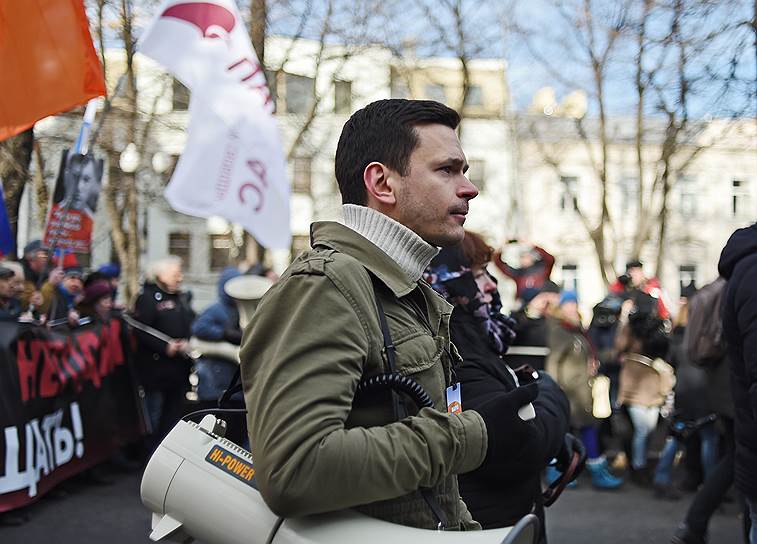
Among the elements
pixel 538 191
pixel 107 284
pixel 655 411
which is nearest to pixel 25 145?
pixel 107 284

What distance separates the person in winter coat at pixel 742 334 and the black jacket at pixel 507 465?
80cm

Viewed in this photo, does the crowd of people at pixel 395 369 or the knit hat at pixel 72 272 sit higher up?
the crowd of people at pixel 395 369

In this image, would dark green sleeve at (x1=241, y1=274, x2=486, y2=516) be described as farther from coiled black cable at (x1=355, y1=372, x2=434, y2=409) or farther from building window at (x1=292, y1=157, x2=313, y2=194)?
building window at (x1=292, y1=157, x2=313, y2=194)

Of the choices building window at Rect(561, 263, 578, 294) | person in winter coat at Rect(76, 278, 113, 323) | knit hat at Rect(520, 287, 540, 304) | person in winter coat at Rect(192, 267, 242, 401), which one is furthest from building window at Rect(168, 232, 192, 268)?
person in winter coat at Rect(192, 267, 242, 401)

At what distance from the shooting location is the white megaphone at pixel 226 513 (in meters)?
1.60

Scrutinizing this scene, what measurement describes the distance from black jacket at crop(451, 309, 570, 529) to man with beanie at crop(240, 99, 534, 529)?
0.80 metres

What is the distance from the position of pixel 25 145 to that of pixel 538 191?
105 feet

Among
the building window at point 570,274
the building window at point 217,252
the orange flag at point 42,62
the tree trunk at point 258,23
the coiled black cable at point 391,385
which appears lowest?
the building window at point 570,274

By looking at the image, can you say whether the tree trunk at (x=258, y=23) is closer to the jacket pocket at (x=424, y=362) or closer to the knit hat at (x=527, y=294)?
the knit hat at (x=527, y=294)

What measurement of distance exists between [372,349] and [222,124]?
610 centimetres

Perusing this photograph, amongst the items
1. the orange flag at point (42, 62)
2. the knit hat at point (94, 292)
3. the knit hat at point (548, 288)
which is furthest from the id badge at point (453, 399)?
the knit hat at point (94, 292)

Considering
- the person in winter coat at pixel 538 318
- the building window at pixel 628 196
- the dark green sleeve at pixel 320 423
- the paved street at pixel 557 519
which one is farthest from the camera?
the building window at pixel 628 196

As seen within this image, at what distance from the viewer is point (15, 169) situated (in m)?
9.27

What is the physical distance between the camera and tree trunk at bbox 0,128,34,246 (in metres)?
9.25
